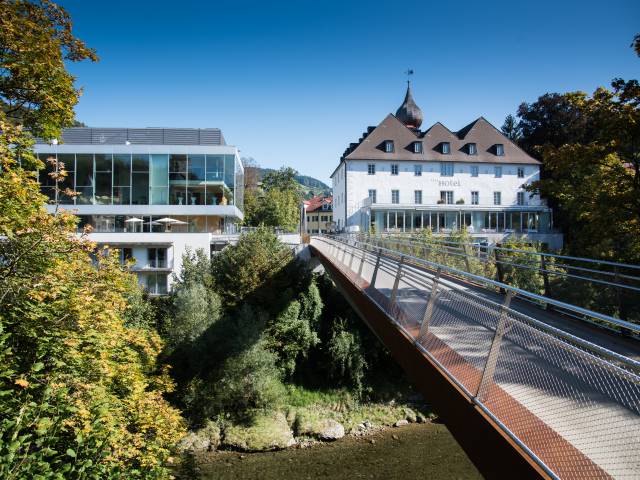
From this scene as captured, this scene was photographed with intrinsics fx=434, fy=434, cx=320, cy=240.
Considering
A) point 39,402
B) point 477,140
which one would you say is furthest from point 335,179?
point 39,402

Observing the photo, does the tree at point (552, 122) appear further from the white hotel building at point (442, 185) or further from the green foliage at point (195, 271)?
the green foliage at point (195, 271)

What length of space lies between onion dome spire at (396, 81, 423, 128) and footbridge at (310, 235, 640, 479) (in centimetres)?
4829

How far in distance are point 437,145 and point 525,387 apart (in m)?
42.7

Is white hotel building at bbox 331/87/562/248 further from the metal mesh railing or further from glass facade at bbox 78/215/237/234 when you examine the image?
the metal mesh railing

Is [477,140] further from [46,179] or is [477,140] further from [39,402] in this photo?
[39,402]

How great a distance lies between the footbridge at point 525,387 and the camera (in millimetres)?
3121

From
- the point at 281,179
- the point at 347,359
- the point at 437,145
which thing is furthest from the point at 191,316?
the point at 281,179

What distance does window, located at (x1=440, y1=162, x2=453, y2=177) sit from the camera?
43.5 metres

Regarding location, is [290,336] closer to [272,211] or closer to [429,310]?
[429,310]

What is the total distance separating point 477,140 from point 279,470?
3813 centimetres

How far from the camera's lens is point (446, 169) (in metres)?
43.6

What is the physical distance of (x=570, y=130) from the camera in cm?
3928

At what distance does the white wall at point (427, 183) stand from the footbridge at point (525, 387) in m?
36.7

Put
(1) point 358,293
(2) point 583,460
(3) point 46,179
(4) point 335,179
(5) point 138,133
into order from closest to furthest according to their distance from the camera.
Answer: (2) point 583,460 → (1) point 358,293 → (3) point 46,179 → (5) point 138,133 → (4) point 335,179
